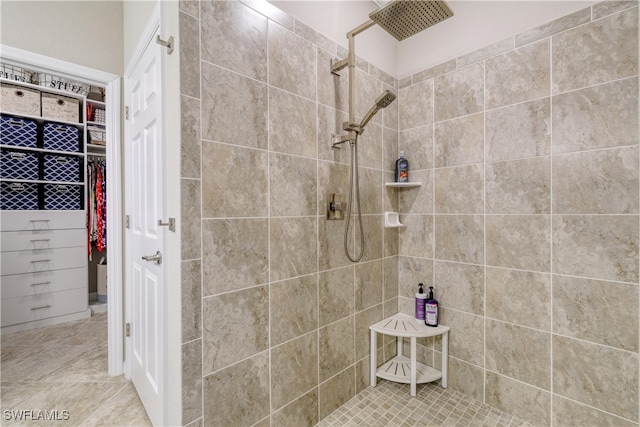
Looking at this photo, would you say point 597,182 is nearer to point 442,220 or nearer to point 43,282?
point 442,220

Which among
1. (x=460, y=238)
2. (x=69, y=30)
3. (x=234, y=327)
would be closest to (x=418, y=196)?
(x=460, y=238)

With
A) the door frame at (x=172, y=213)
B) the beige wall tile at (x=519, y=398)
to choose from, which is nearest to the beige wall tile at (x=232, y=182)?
the door frame at (x=172, y=213)

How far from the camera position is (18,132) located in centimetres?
270

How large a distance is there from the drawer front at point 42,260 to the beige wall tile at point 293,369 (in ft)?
9.61

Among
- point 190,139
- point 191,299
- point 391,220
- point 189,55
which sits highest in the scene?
point 189,55

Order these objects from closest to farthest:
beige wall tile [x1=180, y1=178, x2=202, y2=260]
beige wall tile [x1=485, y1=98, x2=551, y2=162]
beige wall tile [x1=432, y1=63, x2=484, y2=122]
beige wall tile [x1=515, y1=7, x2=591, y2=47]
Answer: beige wall tile [x1=180, y1=178, x2=202, y2=260], beige wall tile [x1=515, y1=7, x2=591, y2=47], beige wall tile [x1=485, y1=98, x2=551, y2=162], beige wall tile [x1=432, y1=63, x2=484, y2=122]

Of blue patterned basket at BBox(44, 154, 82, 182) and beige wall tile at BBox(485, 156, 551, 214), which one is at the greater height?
blue patterned basket at BBox(44, 154, 82, 182)

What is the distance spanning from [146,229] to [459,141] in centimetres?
193

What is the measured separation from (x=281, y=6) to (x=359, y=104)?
2.27ft

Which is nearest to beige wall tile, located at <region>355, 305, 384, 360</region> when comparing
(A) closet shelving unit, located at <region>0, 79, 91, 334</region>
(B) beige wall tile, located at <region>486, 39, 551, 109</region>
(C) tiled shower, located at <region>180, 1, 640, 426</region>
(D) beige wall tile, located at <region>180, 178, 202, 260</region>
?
(C) tiled shower, located at <region>180, 1, 640, 426</region>

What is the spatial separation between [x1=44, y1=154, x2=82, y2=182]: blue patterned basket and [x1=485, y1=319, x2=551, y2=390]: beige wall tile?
13.1 ft

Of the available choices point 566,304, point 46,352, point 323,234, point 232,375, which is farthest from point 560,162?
point 46,352

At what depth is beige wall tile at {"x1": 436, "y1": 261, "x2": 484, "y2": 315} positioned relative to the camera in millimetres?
1782

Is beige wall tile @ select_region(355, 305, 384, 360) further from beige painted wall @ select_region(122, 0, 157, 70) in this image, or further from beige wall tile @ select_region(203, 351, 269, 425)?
beige painted wall @ select_region(122, 0, 157, 70)
